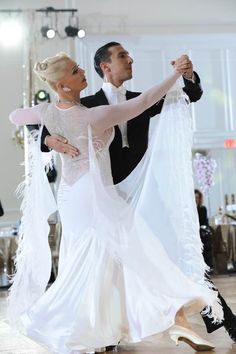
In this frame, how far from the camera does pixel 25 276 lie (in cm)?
344

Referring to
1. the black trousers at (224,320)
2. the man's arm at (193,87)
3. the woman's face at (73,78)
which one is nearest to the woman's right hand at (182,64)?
the man's arm at (193,87)

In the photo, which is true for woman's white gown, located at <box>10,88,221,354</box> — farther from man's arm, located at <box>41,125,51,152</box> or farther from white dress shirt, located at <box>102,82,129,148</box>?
white dress shirt, located at <box>102,82,129,148</box>

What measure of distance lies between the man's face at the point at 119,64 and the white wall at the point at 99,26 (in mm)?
7045

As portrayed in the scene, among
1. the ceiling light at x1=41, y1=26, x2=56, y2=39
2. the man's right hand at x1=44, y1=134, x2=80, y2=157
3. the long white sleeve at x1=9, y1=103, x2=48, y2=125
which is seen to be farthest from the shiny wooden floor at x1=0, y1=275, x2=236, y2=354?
the ceiling light at x1=41, y1=26, x2=56, y2=39

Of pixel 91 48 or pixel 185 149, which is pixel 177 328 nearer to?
pixel 185 149

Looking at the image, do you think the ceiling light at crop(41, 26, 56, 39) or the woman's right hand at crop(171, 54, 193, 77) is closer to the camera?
the woman's right hand at crop(171, 54, 193, 77)

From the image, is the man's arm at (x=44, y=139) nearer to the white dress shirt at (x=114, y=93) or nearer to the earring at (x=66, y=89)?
the earring at (x=66, y=89)

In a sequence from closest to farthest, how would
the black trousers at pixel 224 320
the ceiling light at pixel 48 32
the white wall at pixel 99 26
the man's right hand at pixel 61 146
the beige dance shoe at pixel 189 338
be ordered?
the beige dance shoe at pixel 189 338, the man's right hand at pixel 61 146, the black trousers at pixel 224 320, the ceiling light at pixel 48 32, the white wall at pixel 99 26

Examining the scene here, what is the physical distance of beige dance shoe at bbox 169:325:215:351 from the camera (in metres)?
3.04

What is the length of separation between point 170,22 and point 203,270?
8264mm

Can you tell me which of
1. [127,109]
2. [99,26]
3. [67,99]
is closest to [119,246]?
[127,109]

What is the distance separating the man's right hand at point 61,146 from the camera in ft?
10.4

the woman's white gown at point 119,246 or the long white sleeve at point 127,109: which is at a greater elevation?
the long white sleeve at point 127,109

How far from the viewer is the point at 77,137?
3.18 meters
